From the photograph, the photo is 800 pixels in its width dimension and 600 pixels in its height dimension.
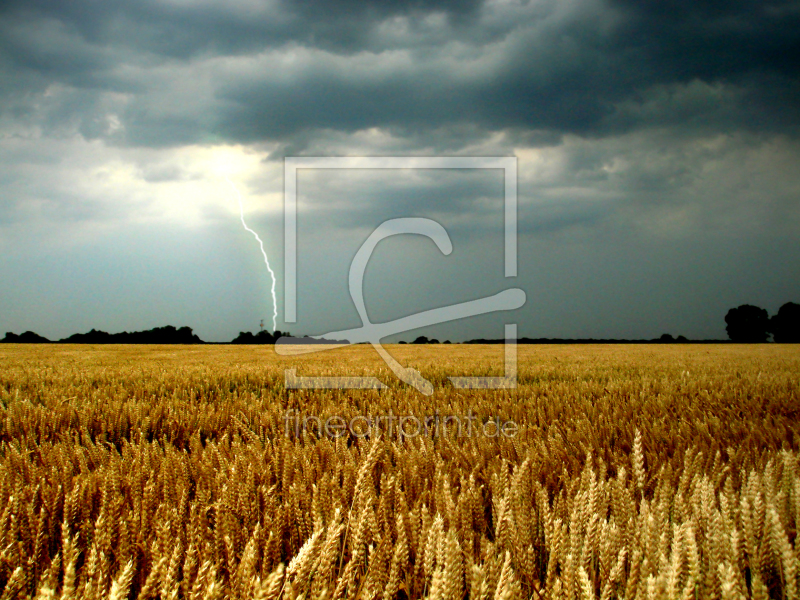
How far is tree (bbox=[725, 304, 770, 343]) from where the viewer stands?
71.6 m

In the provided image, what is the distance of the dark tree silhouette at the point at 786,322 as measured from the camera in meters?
66.3

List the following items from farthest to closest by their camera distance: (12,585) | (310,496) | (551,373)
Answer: (551,373)
(310,496)
(12,585)

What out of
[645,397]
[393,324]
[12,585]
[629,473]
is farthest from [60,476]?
[393,324]

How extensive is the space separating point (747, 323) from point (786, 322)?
A: 205 inches

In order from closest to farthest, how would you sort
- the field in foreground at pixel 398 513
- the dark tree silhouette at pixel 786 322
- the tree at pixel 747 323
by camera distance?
the field in foreground at pixel 398 513 → the dark tree silhouette at pixel 786 322 → the tree at pixel 747 323

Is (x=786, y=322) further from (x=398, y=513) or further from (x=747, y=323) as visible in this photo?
(x=398, y=513)

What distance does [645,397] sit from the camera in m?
5.06

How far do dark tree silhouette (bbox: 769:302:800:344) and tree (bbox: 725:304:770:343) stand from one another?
1228 mm

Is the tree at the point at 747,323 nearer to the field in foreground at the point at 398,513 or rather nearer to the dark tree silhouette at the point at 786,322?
the dark tree silhouette at the point at 786,322

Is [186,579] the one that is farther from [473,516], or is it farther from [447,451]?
[447,451]

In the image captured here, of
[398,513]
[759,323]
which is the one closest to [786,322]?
[759,323]

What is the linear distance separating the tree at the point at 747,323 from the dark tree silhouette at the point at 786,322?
4.03 ft

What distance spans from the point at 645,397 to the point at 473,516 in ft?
12.7

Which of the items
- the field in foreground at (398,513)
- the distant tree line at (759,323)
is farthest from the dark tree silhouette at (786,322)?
the field in foreground at (398,513)
